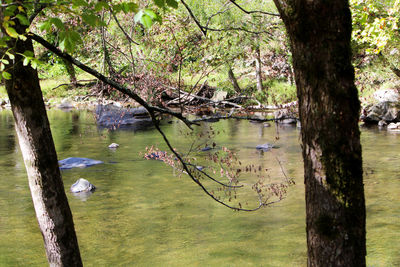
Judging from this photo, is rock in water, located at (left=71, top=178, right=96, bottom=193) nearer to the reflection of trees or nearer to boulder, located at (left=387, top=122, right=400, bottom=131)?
the reflection of trees

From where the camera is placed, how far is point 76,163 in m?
12.0

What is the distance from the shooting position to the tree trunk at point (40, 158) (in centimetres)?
327

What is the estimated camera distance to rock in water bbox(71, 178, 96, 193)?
9.61 metres

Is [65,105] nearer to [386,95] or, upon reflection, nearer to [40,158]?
[386,95]

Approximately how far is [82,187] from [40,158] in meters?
6.51

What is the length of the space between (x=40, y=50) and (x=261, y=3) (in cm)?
1298

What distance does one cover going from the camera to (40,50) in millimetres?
27141

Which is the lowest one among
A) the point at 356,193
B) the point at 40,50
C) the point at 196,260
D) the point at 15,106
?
the point at 196,260

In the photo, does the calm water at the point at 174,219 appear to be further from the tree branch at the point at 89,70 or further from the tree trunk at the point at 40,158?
the tree branch at the point at 89,70

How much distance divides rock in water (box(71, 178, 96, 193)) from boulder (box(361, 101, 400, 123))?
1213cm

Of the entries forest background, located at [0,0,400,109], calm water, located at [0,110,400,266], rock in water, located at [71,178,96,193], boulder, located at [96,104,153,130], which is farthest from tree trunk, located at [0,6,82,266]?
boulder, located at [96,104,153,130]

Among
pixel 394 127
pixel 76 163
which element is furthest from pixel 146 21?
pixel 394 127

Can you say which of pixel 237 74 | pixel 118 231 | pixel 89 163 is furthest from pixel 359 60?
pixel 118 231

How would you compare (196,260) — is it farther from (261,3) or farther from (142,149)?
(261,3)
